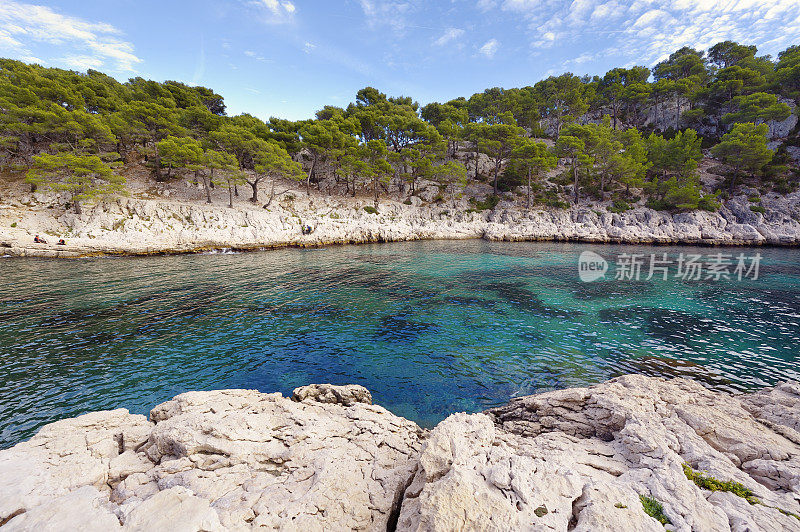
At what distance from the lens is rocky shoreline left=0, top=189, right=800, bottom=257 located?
2978 centimetres

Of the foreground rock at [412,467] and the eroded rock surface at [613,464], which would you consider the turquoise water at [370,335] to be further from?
the eroded rock surface at [613,464]

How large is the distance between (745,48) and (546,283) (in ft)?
345

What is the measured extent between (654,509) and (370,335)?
1032cm

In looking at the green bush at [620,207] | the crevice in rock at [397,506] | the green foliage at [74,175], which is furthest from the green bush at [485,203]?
the crevice in rock at [397,506]

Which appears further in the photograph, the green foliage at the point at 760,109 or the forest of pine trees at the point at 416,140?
the green foliage at the point at 760,109

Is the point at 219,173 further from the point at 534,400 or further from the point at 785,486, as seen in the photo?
the point at 785,486

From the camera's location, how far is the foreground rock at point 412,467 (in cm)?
347

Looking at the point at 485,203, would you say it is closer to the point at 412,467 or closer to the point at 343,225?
the point at 343,225

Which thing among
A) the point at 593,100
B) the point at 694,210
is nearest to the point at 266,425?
the point at 694,210

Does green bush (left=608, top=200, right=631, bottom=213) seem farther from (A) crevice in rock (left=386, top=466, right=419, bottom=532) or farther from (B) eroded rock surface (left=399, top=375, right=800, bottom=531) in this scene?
(A) crevice in rock (left=386, top=466, right=419, bottom=532)

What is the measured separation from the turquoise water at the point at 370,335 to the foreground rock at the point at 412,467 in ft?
8.51

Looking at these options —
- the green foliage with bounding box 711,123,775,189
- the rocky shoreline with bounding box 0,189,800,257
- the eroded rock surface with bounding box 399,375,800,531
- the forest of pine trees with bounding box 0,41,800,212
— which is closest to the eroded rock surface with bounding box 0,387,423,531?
the eroded rock surface with bounding box 399,375,800,531

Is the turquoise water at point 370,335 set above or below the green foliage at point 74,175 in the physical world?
below

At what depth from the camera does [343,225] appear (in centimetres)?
4341
